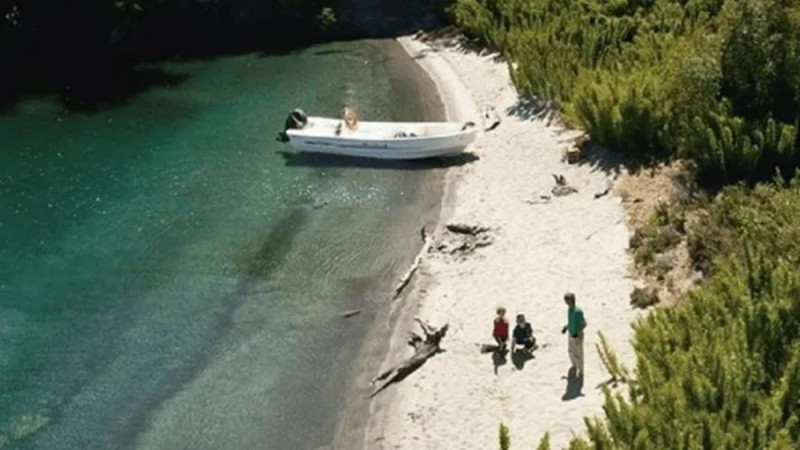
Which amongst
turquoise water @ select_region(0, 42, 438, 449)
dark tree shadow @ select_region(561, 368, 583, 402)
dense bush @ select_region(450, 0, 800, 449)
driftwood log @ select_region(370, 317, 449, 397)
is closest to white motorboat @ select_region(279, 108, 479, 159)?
turquoise water @ select_region(0, 42, 438, 449)

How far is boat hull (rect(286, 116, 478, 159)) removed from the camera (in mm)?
38406

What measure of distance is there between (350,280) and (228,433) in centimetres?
794

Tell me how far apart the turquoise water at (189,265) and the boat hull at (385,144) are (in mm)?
940

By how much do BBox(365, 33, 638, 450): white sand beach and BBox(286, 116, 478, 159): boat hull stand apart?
1.06 metres

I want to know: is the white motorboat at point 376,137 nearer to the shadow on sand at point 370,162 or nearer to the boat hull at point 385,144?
the boat hull at point 385,144

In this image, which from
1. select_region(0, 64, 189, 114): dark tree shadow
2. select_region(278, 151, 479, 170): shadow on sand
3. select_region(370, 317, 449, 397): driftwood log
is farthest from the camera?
select_region(0, 64, 189, 114): dark tree shadow

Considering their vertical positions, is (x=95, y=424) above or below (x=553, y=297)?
below

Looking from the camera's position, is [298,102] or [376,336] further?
[298,102]

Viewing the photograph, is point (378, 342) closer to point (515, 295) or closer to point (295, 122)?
Answer: point (515, 295)

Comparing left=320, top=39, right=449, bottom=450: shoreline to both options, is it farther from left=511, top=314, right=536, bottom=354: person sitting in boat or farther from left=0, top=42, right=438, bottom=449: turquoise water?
left=511, top=314, right=536, bottom=354: person sitting in boat

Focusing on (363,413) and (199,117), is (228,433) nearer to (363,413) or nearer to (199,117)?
(363,413)

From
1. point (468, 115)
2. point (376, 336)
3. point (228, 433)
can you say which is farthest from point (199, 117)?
point (228, 433)

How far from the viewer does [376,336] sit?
27953mm

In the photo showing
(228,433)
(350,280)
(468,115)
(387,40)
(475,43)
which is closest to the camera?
(228,433)
